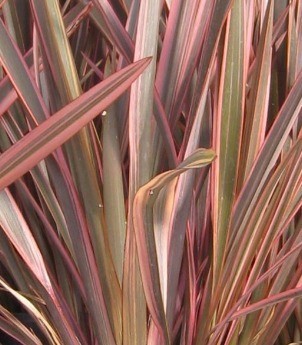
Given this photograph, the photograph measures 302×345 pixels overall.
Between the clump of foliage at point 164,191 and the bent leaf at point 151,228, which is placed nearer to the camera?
the bent leaf at point 151,228

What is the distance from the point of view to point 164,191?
23.6 inches

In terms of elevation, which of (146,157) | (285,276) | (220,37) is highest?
(220,37)

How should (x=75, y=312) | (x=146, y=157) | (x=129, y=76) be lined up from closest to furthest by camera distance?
1. (x=129, y=76)
2. (x=146, y=157)
3. (x=75, y=312)

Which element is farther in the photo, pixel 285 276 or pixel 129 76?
pixel 285 276

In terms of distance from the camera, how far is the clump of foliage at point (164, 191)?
0.64 metres

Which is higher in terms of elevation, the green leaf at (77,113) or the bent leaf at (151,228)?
the green leaf at (77,113)

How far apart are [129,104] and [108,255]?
153 millimetres

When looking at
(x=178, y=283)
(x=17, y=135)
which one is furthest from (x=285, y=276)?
(x=17, y=135)

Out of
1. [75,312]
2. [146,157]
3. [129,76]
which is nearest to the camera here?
[129,76]

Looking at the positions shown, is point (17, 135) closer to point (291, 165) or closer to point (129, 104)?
point (129, 104)

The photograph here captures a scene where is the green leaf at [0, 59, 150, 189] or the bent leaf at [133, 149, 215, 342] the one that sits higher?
the green leaf at [0, 59, 150, 189]

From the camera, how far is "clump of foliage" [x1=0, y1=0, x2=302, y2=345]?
2.11 ft

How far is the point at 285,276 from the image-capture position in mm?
735

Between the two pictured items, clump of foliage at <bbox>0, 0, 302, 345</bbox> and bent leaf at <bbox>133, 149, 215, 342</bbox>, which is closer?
bent leaf at <bbox>133, 149, 215, 342</bbox>
